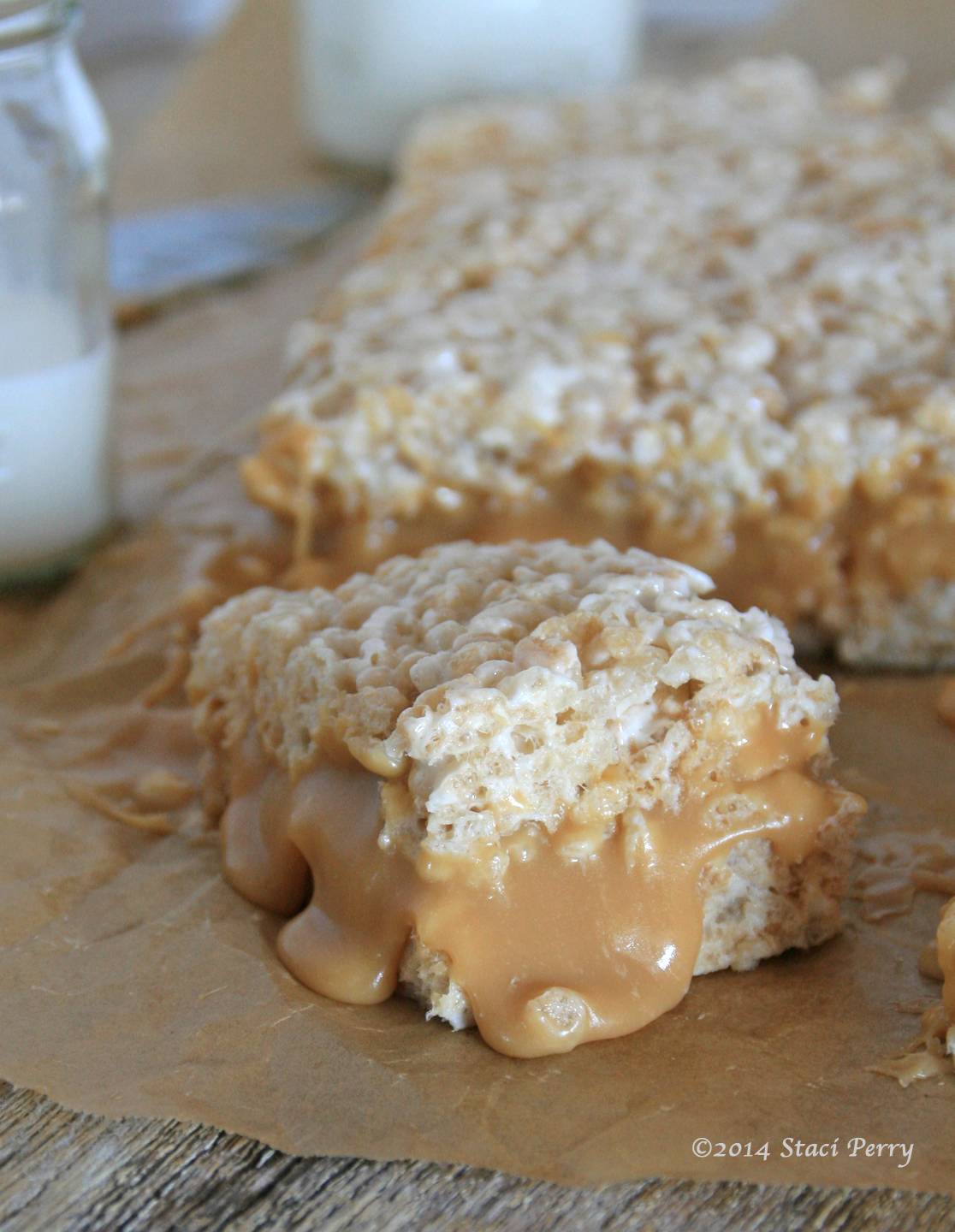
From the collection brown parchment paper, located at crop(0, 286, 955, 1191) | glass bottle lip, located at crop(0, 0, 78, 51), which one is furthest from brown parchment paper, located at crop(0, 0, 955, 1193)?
glass bottle lip, located at crop(0, 0, 78, 51)

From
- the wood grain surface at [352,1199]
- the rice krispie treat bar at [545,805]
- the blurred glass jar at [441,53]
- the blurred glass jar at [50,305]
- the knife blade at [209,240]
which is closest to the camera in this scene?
the wood grain surface at [352,1199]

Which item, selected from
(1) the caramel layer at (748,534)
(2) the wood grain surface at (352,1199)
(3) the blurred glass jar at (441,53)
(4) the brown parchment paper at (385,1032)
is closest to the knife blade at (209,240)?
(3) the blurred glass jar at (441,53)

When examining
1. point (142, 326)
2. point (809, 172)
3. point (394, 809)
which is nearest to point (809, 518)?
point (394, 809)

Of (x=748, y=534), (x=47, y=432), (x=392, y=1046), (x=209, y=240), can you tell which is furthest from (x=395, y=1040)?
(x=209, y=240)

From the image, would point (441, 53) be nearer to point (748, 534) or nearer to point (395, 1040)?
point (748, 534)

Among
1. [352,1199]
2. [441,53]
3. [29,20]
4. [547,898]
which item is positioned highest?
[29,20]

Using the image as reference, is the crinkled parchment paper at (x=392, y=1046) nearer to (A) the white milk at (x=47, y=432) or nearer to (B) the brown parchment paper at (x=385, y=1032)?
(B) the brown parchment paper at (x=385, y=1032)

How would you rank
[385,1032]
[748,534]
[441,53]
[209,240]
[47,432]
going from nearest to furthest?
[385,1032], [748,534], [47,432], [209,240], [441,53]

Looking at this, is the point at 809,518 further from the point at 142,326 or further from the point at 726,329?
the point at 142,326
